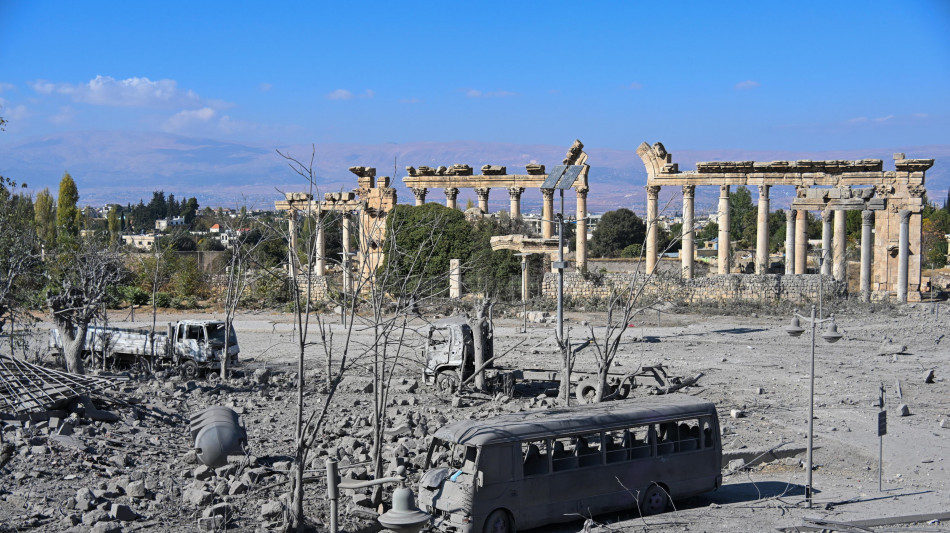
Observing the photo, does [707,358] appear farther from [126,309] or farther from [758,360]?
[126,309]

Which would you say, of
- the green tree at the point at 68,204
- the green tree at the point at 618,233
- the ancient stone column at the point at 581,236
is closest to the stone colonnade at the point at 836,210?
the ancient stone column at the point at 581,236

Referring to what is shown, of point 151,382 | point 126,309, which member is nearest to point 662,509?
point 151,382

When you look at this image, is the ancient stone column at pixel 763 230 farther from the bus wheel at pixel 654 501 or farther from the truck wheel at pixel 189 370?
the bus wheel at pixel 654 501

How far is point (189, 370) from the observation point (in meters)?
25.1

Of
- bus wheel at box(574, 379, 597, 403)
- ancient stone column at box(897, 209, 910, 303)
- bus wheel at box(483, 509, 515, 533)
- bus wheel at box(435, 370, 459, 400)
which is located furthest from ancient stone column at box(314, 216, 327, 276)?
ancient stone column at box(897, 209, 910, 303)

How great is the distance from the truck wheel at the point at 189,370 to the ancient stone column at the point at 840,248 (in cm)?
3336

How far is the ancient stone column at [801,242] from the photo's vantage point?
155 feet

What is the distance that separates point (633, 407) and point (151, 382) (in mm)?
13691

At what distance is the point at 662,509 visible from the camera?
46.9 feet

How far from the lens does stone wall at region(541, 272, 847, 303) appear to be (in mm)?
44562

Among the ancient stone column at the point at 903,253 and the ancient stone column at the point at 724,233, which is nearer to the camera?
the ancient stone column at the point at 903,253

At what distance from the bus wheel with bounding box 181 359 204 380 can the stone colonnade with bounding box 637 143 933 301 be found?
84.1 feet

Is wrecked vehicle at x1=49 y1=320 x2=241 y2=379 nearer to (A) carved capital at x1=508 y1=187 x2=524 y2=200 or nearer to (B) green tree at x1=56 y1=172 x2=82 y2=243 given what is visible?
(A) carved capital at x1=508 y1=187 x2=524 y2=200

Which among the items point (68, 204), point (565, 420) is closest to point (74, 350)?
point (565, 420)
